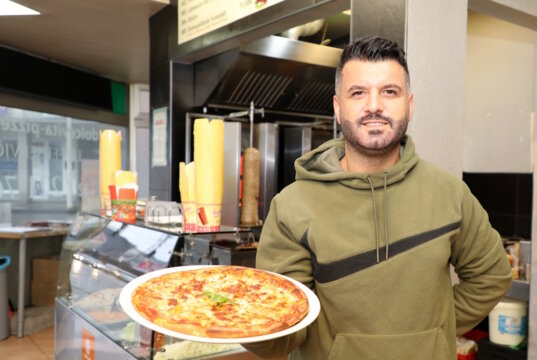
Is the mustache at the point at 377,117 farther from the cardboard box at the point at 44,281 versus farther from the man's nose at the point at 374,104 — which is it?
the cardboard box at the point at 44,281

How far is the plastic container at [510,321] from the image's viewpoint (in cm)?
308

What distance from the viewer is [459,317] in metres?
1.52

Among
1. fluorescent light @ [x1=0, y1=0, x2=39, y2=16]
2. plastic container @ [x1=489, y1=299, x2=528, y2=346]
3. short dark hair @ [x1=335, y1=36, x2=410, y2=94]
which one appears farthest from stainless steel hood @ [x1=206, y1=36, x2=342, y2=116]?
short dark hair @ [x1=335, y1=36, x2=410, y2=94]

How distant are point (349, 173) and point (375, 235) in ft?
0.60

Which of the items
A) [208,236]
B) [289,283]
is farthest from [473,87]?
[289,283]

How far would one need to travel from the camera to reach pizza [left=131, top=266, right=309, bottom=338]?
1.14 m

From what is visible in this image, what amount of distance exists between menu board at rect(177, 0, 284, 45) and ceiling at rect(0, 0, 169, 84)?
571 millimetres

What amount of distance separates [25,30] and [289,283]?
457 cm

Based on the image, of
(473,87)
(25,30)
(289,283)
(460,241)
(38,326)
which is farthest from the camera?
(38,326)

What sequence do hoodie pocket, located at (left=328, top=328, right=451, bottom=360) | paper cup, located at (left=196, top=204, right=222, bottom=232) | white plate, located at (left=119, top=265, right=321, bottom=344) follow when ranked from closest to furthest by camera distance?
white plate, located at (left=119, top=265, right=321, bottom=344) → hoodie pocket, located at (left=328, top=328, right=451, bottom=360) → paper cup, located at (left=196, top=204, right=222, bottom=232)

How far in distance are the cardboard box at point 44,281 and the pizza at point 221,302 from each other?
489 centimetres

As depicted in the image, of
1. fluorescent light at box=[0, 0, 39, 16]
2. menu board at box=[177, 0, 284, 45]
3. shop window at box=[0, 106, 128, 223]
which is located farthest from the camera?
shop window at box=[0, 106, 128, 223]

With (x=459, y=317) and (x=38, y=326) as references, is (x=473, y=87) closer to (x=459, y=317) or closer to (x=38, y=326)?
(x=459, y=317)

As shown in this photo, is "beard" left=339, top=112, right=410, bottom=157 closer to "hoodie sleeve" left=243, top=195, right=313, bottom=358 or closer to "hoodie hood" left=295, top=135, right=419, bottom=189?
"hoodie hood" left=295, top=135, right=419, bottom=189
